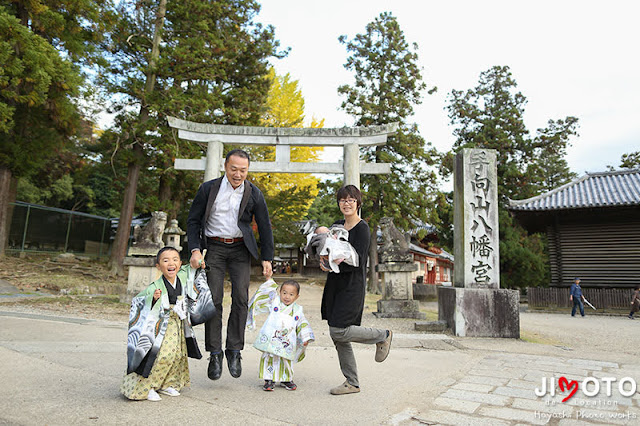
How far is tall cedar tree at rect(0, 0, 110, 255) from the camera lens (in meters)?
10.8

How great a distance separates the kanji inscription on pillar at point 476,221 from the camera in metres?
7.18

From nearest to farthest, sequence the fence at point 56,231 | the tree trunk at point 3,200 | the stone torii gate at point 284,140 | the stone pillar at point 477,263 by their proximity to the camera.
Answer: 1. the stone pillar at point 477,263
2. the stone torii gate at point 284,140
3. the tree trunk at point 3,200
4. the fence at point 56,231

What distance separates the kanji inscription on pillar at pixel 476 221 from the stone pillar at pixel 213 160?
6.87 meters

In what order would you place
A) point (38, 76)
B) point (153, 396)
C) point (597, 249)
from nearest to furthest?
point (153, 396) → point (38, 76) → point (597, 249)

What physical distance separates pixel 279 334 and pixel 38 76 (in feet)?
37.3

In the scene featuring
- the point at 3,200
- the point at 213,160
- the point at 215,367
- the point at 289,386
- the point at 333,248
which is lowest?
the point at 289,386

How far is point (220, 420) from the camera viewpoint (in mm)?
2387

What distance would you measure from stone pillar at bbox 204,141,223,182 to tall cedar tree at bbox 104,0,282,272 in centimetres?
263

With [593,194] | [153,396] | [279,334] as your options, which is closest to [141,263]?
[279,334]

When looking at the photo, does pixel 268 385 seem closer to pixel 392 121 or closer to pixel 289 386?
pixel 289 386

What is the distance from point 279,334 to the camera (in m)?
3.32

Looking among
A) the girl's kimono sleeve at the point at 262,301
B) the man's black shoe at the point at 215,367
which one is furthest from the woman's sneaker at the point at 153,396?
the girl's kimono sleeve at the point at 262,301

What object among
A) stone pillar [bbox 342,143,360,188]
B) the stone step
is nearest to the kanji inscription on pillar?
the stone step

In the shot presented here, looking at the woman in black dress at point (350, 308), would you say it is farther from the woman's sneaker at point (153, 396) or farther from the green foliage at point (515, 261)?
the green foliage at point (515, 261)
